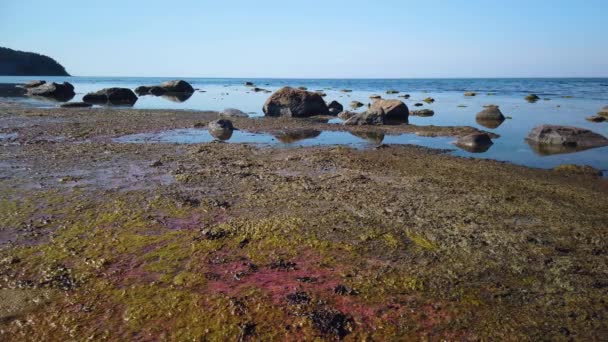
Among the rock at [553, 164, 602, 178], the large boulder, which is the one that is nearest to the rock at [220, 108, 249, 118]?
the large boulder

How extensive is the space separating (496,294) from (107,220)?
780cm

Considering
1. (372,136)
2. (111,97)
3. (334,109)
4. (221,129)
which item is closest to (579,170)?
(372,136)

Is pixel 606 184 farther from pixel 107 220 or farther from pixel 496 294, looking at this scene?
pixel 107 220

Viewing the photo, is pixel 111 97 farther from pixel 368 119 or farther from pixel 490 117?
pixel 490 117

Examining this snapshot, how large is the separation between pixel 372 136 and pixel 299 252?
16.5 metres

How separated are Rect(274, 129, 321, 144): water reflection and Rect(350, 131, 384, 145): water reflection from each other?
251 cm

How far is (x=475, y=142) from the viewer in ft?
64.1

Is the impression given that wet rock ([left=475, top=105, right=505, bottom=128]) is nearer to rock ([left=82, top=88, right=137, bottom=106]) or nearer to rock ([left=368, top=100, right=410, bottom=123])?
rock ([left=368, top=100, right=410, bottom=123])

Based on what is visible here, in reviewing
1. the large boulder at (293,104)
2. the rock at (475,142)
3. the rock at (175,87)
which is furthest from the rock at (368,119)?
A: the rock at (175,87)

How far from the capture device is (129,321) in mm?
5145

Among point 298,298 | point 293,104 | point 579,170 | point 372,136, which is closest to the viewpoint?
point 298,298

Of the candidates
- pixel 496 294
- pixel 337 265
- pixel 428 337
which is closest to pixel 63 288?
pixel 337 265

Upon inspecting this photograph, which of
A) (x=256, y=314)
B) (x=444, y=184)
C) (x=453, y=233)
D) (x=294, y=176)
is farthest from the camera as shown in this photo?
(x=294, y=176)

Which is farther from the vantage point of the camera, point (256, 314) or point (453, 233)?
point (453, 233)
